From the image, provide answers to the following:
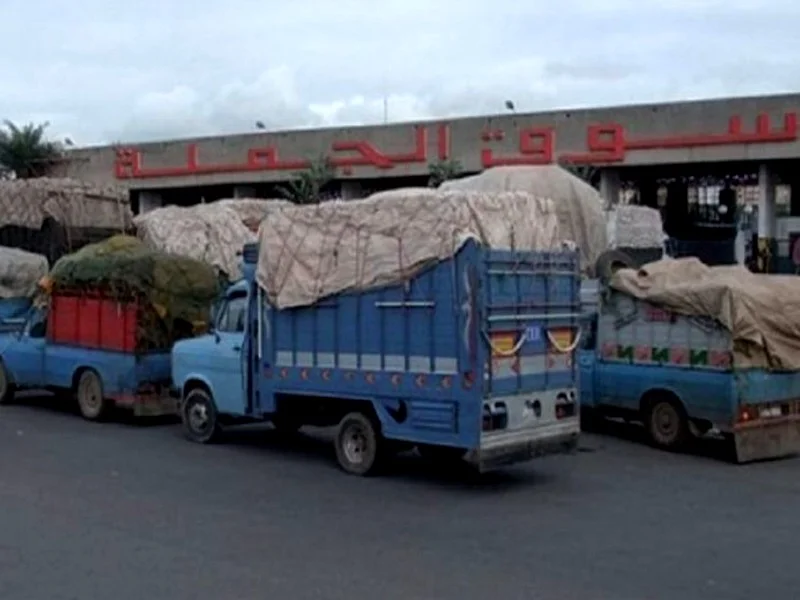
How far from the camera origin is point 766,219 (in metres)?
41.6

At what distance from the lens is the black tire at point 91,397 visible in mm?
18344

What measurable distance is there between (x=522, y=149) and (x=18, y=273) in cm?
2454

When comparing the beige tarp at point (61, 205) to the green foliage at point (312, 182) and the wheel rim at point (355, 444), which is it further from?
the green foliage at point (312, 182)

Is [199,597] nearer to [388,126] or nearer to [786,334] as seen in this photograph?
[786,334]

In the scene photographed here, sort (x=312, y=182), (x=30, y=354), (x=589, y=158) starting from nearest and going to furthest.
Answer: (x=30, y=354), (x=589, y=158), (x=312, y=182)

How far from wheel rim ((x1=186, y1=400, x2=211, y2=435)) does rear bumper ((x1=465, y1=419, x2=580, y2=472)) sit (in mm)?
4539

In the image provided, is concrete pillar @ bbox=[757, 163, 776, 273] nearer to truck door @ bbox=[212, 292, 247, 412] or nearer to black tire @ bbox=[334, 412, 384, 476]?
truck door @ bbox=[212, 292, 247, 412]

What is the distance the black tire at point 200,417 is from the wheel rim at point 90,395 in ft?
8.22

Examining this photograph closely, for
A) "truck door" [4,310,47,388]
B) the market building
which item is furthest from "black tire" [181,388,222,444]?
the market building

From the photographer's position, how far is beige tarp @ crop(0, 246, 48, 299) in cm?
2214

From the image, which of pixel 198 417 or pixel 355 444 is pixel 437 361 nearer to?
pixel 355 444

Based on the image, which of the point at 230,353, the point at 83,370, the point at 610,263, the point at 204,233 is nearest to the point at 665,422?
the point at 610,263

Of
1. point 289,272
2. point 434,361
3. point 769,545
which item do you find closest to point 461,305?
point 434,361

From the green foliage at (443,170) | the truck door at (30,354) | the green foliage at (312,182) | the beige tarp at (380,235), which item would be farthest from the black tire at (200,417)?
the green foliage at (312,182)
